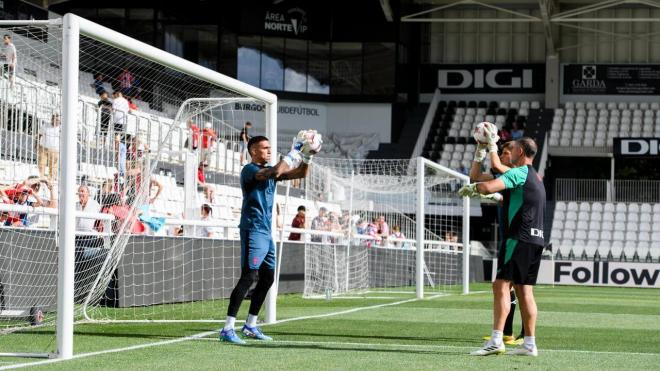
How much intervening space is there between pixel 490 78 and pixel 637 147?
27.8ft

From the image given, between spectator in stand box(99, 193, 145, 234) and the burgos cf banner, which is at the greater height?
the burgos cf banner

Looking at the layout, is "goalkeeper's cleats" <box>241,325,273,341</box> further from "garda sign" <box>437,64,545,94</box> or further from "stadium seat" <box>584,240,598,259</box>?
"garda sign" <box>437,64,545,94</box>

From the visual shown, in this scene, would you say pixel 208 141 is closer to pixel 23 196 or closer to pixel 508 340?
pixel 23 196

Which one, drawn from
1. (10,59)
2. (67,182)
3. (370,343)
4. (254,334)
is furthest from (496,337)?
(10,59)

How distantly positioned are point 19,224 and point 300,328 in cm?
344

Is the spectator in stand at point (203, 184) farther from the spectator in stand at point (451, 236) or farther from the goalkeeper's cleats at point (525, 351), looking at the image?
the spectator in stand at point (451, 236)

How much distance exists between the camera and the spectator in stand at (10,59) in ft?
40.1

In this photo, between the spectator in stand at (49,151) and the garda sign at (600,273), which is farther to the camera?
the garda sign at (600,273)

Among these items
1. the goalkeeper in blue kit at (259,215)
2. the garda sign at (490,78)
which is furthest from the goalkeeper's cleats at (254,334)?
the garda sign at (490,78)

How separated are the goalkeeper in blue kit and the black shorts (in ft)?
6.30

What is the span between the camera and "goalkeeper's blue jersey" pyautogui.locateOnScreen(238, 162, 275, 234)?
10.2 metres

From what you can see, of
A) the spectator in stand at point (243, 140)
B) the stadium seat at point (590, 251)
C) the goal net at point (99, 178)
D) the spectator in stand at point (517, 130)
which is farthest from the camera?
the spectator in stand at point (517, 130)

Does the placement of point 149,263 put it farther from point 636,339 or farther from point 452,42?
point 452,42

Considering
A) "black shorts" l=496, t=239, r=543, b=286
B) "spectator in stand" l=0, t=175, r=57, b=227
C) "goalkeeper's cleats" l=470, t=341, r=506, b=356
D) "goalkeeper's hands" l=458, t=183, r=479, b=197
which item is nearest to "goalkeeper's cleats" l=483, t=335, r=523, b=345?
"goalkeeper's cleats" l=470, t=341, r=506, b=356
